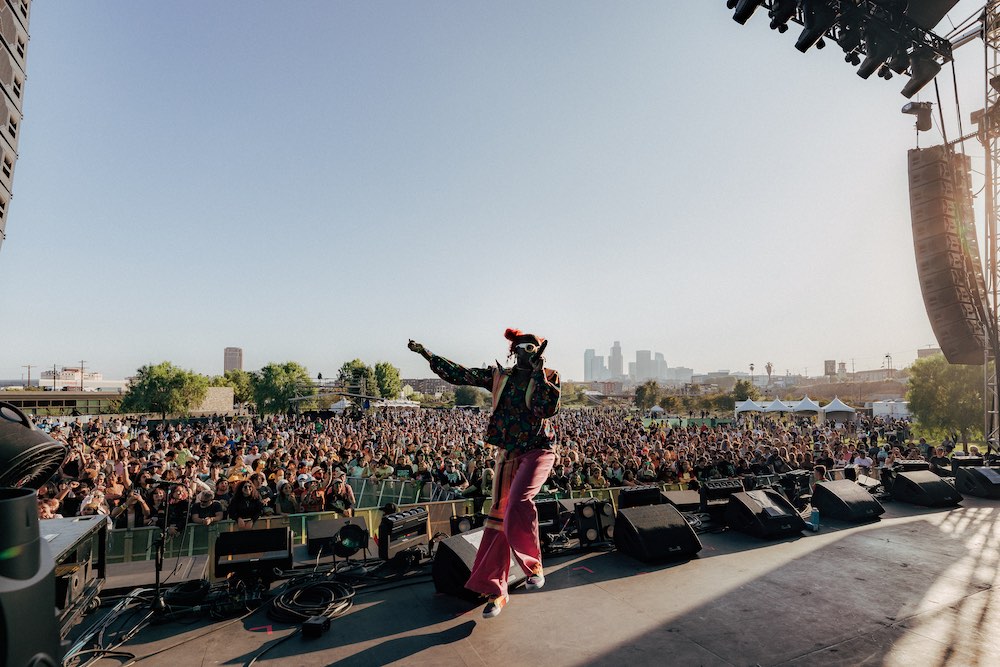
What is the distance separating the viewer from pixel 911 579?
5156mm

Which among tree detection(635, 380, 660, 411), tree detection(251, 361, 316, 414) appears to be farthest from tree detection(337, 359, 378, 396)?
tree detection(635, 380, 660, 411)

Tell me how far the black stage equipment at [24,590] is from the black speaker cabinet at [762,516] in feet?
→ 23.1

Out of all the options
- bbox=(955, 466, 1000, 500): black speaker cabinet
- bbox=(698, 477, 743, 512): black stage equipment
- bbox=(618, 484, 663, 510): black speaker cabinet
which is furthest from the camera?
bbox=(955, 466, 1000, 500): black speaker cabinet

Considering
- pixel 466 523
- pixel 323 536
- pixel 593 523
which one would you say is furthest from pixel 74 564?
pixel 593 523

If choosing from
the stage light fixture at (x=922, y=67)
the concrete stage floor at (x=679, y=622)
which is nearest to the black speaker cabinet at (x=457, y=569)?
the concrete stage floor at (x=679, y=622)

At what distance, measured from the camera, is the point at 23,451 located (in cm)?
272

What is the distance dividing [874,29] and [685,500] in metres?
7.58

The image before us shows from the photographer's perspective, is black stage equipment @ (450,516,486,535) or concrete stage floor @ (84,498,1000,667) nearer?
concrete stage floor @ (84,498,1000,667)

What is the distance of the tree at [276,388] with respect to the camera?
75125mm

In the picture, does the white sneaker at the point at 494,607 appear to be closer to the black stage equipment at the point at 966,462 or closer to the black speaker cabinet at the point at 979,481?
the black speaker cabinet at the point at 979,481

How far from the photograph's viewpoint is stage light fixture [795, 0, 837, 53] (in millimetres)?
7030

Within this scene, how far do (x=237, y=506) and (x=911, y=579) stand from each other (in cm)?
739

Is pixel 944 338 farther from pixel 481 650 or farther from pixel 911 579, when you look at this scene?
pixel 481 650

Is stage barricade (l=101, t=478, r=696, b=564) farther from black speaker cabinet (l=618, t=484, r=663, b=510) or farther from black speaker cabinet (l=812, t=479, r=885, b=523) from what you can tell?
black speaker cabinet (l=812, t=479, r=885, b=523)
